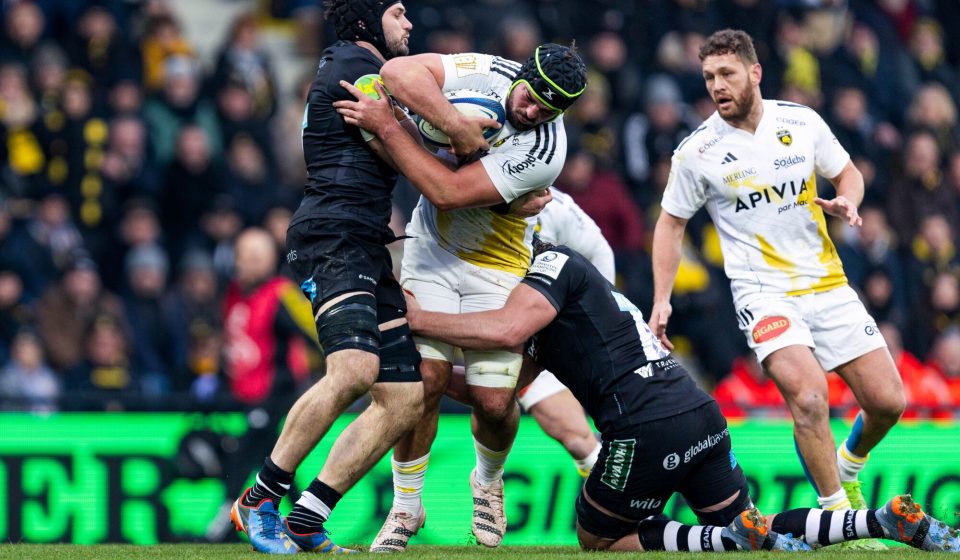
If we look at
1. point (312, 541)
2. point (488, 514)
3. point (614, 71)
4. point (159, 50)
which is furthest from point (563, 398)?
point (614, 71)

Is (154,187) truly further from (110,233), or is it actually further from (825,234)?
(825,234)

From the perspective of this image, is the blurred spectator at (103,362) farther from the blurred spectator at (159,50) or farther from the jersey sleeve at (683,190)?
the jersey sleeve at (683,190)

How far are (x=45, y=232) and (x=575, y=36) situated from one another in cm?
640

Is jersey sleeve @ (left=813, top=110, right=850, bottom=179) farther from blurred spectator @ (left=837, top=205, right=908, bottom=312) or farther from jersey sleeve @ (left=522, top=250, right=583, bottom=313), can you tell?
blurred spectator @ (left=837, top=205, right=908, bottom=312)

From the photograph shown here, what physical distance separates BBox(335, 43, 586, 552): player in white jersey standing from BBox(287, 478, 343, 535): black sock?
0.56 meters

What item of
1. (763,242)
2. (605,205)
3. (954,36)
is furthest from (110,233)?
(954,36)

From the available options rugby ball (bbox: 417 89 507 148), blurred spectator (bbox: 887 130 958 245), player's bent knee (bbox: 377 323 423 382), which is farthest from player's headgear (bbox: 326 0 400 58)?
blurred spectator (bbox: 887 130 958 245)

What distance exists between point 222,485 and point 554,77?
14.6ft

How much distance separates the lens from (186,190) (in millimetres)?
13969

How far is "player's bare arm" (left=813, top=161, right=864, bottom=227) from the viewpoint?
321 inches

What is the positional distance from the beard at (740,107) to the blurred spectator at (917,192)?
307 inches

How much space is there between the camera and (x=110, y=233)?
13656 mm

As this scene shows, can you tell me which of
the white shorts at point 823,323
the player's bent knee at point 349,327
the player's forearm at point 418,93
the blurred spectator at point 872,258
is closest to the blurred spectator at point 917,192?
the blurred spectator at point 872,258

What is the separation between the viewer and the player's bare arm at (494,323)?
768 centimetres
